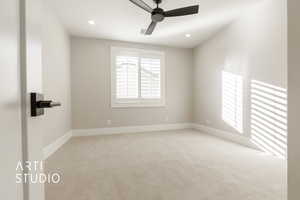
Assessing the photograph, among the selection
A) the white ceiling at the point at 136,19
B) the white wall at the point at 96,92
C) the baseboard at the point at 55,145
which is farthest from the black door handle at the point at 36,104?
the white wall at the point at 96,92

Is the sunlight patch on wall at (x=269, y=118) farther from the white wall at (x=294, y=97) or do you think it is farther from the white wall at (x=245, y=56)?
the white wall at (x=294, y=97)

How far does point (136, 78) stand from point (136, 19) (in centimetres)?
171

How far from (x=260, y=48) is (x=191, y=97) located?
2.57 meters

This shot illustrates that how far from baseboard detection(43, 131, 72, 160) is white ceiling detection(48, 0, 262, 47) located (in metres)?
2.49

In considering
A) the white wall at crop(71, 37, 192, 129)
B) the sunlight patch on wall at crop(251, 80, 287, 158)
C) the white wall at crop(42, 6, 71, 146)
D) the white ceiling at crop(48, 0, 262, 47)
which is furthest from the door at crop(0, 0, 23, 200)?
the white wall at crop(71, 37, 192, 129)

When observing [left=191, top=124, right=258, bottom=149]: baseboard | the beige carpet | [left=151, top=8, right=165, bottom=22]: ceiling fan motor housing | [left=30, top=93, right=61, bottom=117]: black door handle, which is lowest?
the beige carpet

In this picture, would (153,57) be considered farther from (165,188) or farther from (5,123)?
(5,123)

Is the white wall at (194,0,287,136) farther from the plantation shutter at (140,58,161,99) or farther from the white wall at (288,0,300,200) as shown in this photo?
the white wall at (288,0,300,200)

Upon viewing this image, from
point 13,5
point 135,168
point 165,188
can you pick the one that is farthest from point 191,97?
point 13,5

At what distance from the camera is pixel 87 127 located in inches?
176

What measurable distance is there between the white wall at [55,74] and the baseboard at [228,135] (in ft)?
12.0

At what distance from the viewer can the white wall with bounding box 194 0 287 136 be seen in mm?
2938

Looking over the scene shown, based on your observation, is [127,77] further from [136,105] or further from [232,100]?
[232,100]

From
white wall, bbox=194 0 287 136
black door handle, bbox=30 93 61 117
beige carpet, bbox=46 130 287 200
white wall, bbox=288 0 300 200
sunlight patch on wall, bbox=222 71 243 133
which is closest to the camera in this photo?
black door handle, bbox=30 93 61 117
